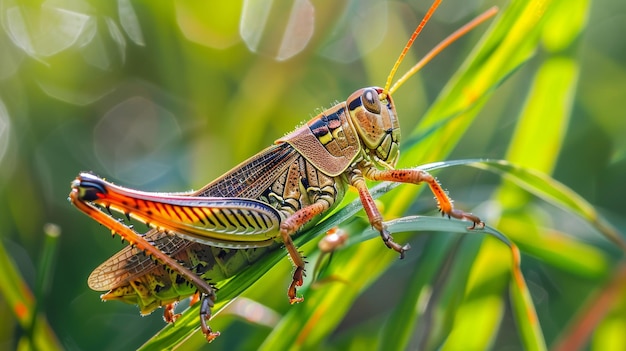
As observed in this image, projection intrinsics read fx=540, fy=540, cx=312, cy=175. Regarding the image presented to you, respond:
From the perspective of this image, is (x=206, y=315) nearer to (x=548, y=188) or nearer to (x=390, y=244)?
(x=390, y=244)

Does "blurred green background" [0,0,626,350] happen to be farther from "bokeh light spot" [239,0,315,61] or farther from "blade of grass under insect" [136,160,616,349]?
"blade of grass under insect" [136,160,616,349]

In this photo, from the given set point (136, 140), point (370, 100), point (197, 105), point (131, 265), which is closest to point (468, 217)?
point (370, 100)

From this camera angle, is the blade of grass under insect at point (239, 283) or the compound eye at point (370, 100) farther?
the compound eye at point (370, 100)

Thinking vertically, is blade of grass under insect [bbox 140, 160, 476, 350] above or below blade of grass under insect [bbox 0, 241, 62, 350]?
below

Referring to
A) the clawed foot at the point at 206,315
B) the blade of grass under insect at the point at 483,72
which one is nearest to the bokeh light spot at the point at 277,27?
the blade of grass under insect at the point at 483,72

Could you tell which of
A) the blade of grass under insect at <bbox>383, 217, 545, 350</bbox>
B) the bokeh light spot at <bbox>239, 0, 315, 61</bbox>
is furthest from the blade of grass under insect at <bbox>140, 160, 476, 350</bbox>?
the bokeh light spot at <bbox>239, 0, 315, 61</bbox>

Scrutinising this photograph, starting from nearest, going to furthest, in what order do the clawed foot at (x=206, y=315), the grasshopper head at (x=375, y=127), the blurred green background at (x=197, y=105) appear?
the clawed foot at (x=206, y=315)
the grasshopper head at (x=375, y=127)
the blurred green background at (x=197, y=105)

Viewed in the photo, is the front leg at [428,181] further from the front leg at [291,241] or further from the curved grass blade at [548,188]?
the front leg at [291,241]

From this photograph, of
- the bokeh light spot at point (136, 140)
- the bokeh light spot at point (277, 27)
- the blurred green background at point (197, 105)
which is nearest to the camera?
the blurred green background at point (197, 105)

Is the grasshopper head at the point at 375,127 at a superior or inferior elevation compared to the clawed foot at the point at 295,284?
superior
